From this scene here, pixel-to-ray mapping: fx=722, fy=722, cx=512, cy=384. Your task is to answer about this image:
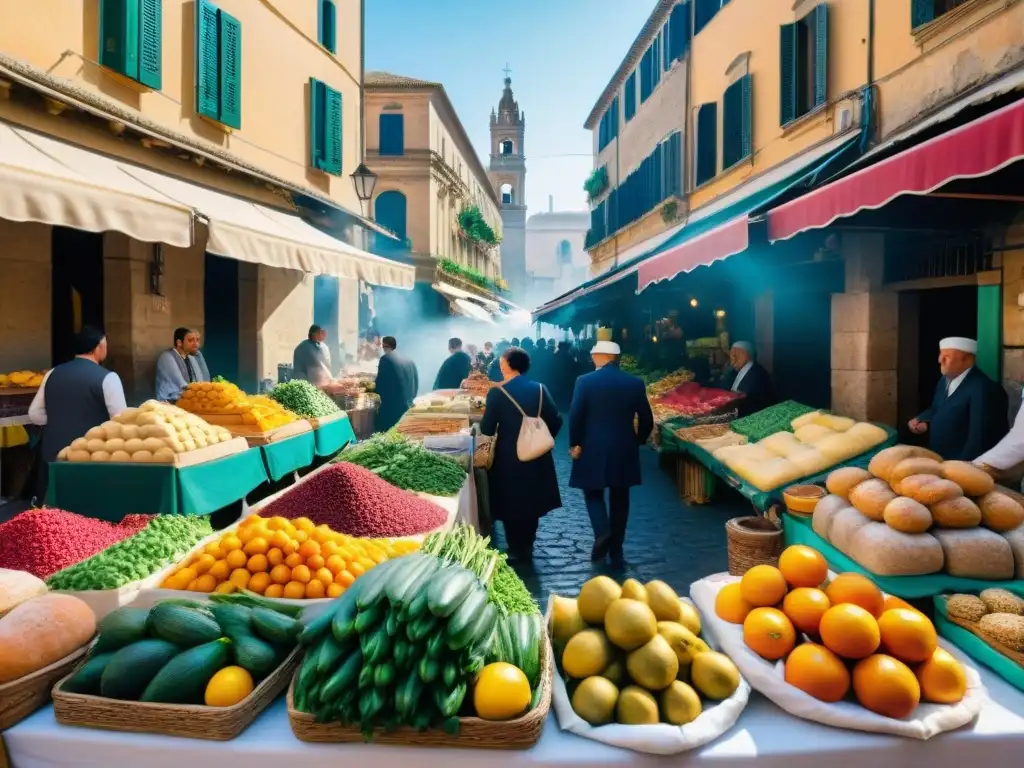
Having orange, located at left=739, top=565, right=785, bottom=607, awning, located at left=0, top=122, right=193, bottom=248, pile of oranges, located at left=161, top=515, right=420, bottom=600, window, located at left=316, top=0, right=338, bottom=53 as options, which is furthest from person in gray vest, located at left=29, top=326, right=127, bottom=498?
window, located at left=316, top=0, right=338, bottom=53

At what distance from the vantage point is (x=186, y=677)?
90.4 inches

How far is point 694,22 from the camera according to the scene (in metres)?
15.5

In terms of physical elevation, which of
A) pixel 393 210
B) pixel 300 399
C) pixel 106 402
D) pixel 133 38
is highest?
pixel 393 210

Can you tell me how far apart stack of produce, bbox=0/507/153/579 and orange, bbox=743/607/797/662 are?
10.8ft

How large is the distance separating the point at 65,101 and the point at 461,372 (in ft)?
21.9

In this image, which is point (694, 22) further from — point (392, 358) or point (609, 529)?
point (609, 529)

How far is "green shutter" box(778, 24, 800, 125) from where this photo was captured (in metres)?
10.4

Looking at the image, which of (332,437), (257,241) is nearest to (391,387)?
(332,437)

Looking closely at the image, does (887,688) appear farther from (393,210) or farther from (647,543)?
(393,210)

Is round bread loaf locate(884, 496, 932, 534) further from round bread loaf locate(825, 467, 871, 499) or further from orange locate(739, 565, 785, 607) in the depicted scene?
orange locate(739, 565, 785, 607)

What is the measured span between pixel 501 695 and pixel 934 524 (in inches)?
104

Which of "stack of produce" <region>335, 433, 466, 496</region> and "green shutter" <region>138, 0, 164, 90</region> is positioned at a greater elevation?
Answer: "green shutter" <region>138, 0, 164, 90</region>

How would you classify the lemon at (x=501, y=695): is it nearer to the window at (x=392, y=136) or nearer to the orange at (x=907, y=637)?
the orange at (x=907, y=637)

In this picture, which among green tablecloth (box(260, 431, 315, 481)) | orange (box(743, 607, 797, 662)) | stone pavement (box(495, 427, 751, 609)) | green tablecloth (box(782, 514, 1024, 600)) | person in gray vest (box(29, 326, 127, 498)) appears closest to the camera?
orange (box(743, 607, 797, 662))
